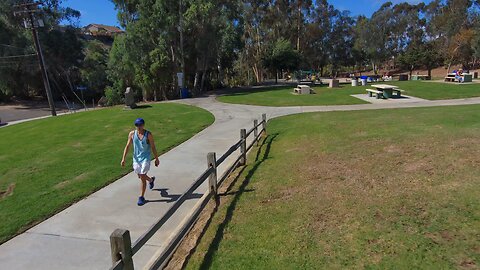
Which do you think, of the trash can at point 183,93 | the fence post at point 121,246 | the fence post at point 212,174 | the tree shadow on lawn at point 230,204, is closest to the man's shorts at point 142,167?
the fence post at point 212,174

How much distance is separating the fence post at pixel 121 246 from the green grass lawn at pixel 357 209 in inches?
50.9

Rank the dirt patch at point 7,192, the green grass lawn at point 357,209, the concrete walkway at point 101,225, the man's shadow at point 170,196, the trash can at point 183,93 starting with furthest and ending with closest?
1. the trash can at point 183,93
2. the dirt patch at point 7,192
3. the man's shadow at point 170,196
4. the concrete walkway at point 101,225
5. the green grass lawn at point 357,209

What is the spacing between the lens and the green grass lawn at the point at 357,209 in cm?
437

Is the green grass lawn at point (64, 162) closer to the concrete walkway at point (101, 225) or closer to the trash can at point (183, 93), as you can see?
the concrete walkway at point (101, 225)

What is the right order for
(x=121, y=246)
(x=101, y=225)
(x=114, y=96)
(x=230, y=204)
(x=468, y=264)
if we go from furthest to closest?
(x=114, y=96)
(x=230, y=204)
(x=101, y=225)
(x=468, y=264)
(x=121, y=246)

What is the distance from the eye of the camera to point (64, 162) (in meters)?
10.6

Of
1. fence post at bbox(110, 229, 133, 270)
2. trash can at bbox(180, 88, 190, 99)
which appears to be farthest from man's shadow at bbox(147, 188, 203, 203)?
trash can at bbox(180, 88, 190, 99)

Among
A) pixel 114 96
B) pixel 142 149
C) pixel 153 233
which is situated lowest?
pixel 114 96

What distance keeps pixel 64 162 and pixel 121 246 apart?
8.22m

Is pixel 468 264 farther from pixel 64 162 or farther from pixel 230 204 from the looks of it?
pixel 64 162

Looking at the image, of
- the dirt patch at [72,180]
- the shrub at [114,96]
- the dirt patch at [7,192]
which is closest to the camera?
the dirt patch at [7,192]

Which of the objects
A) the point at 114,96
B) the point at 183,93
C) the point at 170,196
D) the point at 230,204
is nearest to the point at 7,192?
the point at 170,196

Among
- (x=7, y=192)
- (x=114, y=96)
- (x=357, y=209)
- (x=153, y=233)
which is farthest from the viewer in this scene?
(x=114, y=96)

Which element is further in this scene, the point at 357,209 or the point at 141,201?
the point at 141,201
